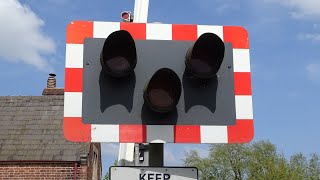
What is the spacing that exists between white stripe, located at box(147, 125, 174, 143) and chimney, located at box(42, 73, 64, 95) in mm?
20166

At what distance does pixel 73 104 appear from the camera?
297 centimetres

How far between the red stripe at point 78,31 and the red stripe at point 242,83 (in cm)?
98

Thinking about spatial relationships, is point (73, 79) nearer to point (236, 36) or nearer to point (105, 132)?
point (105, 132)

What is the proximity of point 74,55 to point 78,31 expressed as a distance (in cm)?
17

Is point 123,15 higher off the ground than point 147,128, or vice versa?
point 123,15

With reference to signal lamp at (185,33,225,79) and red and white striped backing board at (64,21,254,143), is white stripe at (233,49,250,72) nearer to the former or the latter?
red and white striped backing board at (64,21,254,143)

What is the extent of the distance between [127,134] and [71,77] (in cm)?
50

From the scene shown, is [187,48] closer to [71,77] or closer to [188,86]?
[188,86]

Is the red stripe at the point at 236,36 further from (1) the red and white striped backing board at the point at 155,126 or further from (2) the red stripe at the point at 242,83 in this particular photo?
(2) the red stripe at the point at 242,83

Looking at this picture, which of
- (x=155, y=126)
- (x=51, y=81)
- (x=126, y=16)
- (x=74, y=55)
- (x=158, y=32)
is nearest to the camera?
(x=155, y=126)

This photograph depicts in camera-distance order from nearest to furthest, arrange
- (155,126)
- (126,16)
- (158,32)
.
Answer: (155,126) → (158,32) → (126,16)

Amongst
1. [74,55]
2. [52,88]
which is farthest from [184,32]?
[52,88]

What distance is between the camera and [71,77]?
3029mm

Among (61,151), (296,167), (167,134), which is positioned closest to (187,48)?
(167,134)
